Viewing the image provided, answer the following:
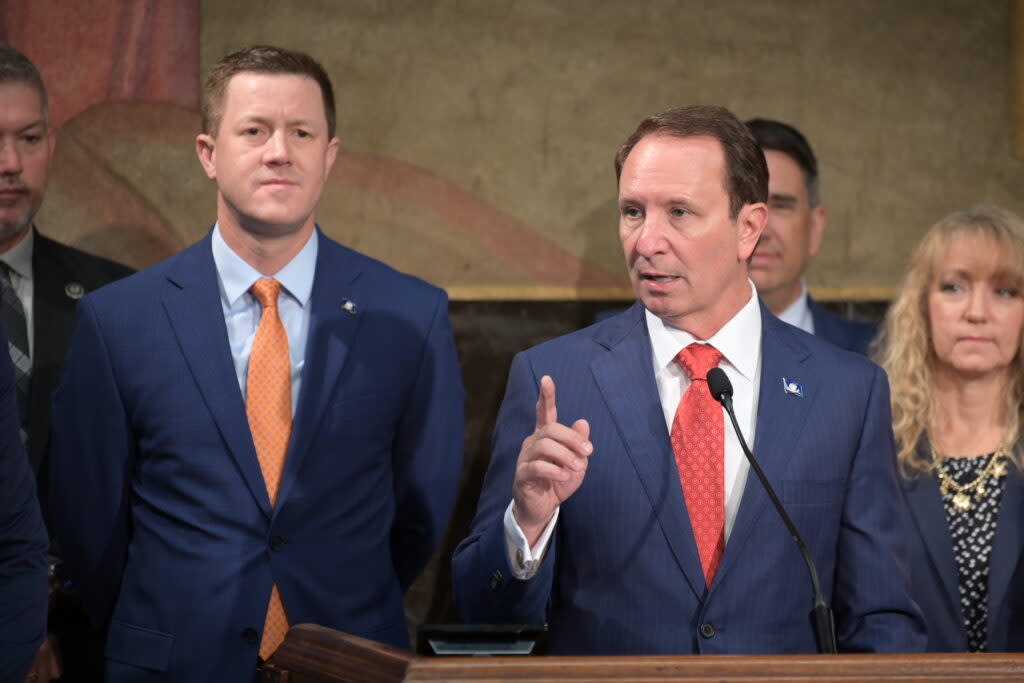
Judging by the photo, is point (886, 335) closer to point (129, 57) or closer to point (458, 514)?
point (458, 514)

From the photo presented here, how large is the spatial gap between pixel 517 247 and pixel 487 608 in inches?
75.7

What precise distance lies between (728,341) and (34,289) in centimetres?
184

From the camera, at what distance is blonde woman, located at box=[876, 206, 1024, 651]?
3.10 metres

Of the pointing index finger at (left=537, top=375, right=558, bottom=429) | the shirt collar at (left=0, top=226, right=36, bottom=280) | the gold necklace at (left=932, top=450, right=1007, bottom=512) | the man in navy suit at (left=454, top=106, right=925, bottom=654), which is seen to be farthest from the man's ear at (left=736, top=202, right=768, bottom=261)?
the shirt collar at (left=0, top=226, right=36, bottom=280)

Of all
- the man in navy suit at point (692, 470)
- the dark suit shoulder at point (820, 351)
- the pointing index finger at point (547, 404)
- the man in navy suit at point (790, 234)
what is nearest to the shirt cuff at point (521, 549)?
the man in navy suit at point (692, 470)

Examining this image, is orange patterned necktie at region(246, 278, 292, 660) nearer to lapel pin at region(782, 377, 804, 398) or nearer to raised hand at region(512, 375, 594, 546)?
raised hand at region(512, 375, 594, 546)

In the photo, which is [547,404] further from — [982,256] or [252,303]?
[982,256]

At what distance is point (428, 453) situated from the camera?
3117mm

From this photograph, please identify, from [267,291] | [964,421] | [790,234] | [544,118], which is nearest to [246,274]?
[267,291]

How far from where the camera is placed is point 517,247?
13.6 feet

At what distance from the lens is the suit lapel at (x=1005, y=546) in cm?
308

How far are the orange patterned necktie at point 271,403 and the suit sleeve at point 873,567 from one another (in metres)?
1.20

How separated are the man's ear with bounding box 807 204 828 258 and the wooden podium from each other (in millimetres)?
2285

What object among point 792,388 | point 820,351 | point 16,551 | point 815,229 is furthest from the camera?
point 815,229
